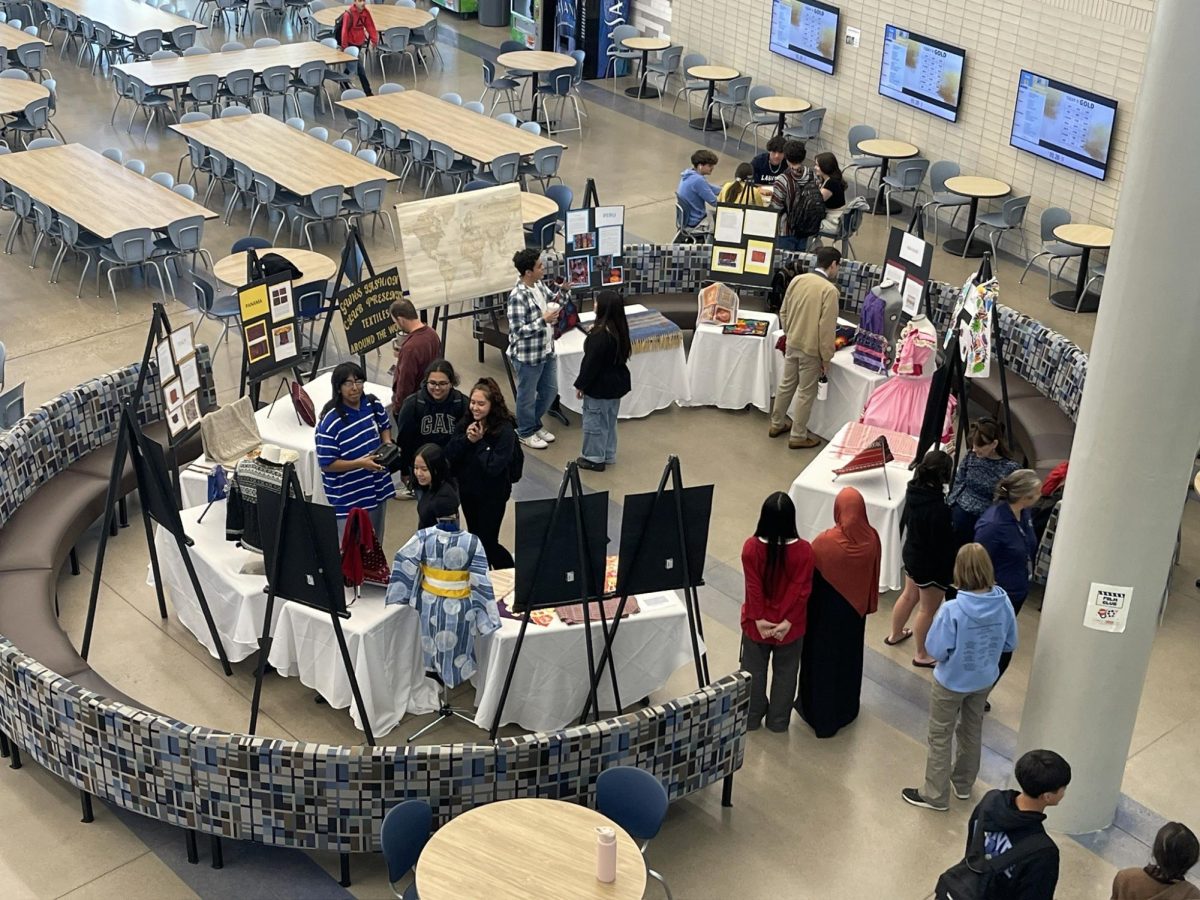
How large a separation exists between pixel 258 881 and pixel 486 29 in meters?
16.2

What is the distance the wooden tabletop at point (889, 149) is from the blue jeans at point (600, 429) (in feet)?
18.4

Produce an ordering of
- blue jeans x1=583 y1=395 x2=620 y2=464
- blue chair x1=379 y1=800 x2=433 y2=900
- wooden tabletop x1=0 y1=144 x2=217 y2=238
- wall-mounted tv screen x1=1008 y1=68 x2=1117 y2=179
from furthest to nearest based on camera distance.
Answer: wall-mounted tv screen x1=1008 y1=68 x2=1117 y2=179
wooden tabletop x1=0 y1=144 x2=217 y2=238
blue jeans x1=583 y1=395 x2=620 y2=464
blue chair x1=379 y1=800 x2=433 y2=900

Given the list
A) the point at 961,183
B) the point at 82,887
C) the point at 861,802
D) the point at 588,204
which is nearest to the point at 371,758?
the point at 82,887

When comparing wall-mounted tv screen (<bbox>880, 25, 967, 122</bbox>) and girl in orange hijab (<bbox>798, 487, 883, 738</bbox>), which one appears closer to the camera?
girl in orange hijab (<bbox>798, 487, 883, 738</bbox>)

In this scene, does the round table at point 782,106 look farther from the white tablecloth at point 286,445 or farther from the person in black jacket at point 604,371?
the white tablecloth at point 286,445

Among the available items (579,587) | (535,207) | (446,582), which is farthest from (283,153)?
(579,587)

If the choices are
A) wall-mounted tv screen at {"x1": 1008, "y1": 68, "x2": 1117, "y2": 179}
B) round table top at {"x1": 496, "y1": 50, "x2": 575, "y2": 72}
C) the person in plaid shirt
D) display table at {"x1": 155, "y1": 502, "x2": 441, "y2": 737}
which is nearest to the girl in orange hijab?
display table at {"x1": 155, "y1": 502, "x2": 441, "y2": 737}

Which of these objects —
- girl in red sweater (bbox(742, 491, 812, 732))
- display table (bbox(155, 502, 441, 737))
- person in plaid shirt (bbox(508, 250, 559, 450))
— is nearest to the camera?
girl in red sweater (bbox(742, 491, 812, 732))

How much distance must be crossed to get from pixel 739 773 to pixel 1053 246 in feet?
23.4

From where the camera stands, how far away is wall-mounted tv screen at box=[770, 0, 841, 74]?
50.0 feet

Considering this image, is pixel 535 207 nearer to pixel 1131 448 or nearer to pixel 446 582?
pixel 446 582

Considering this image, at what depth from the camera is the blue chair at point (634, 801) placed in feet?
19.4

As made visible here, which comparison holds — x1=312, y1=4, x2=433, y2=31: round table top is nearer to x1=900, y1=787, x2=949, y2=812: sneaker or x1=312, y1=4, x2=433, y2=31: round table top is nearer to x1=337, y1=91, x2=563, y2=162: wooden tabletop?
x1=337, y1=91, x2=563, y2=162: wooden tabletop

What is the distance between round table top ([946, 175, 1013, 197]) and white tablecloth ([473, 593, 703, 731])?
282 inches
